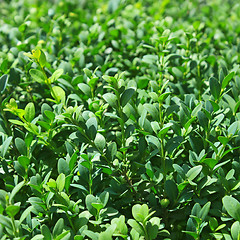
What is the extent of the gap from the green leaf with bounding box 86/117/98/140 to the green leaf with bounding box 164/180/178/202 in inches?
14.7

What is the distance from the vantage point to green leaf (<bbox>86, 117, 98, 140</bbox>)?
1.45 metres

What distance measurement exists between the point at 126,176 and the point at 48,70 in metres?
0.86

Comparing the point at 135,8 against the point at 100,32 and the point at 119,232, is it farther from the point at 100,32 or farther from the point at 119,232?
the point at 119,232

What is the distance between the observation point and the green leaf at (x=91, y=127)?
56.9 inches

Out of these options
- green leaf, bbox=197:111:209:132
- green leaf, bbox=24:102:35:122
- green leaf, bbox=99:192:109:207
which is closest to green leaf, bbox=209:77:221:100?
green leaf, bbox=197:111:209:132

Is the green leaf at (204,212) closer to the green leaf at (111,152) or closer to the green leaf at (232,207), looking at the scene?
the green leaf at (232,207)

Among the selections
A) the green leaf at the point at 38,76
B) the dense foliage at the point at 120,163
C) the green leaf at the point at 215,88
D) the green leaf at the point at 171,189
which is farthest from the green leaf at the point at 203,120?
the green leaf at the point at 38,76

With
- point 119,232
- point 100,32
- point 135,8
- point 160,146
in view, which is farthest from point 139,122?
point 135,8

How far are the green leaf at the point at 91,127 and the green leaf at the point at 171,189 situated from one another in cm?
37

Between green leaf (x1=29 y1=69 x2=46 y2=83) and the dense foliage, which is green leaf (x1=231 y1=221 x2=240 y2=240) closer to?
the dense foliage

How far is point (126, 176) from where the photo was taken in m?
1.50

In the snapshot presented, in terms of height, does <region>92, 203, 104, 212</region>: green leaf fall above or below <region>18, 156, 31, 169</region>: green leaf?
below

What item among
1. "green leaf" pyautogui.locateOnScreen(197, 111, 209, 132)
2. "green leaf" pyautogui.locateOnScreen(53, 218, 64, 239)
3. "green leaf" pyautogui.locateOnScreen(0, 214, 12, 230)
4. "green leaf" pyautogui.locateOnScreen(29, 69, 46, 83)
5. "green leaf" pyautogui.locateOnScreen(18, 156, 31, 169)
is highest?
"green leaf" pyautogui.locateOnScreen(29, 69, 46, 83)

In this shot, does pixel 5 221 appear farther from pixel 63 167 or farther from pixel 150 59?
pixel 150 59
